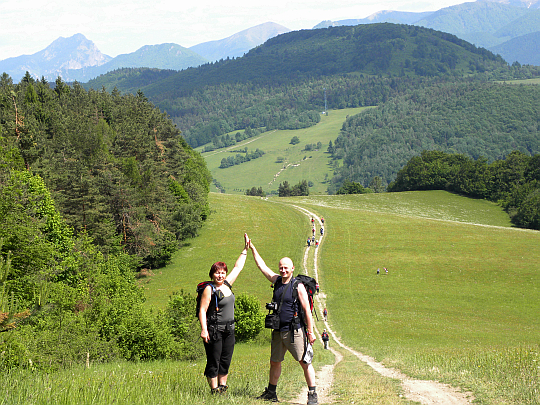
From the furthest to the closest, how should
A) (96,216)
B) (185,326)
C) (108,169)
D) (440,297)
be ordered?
(108,169) → (96,216) → (440,297) → (185,326)

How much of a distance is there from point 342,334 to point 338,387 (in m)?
26.1

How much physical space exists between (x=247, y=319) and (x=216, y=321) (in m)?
25.5

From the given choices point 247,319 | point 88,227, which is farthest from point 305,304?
point 88,227

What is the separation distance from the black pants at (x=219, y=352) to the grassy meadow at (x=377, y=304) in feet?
1.87

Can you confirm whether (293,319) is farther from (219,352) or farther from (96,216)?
(96,216)

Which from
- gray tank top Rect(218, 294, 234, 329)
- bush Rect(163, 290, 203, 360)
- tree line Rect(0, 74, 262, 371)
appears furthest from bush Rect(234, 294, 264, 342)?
gray tank top Rect(218, 294, 234, 329)

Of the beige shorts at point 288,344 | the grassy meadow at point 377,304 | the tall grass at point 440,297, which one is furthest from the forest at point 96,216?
the tall grass at point 440,297

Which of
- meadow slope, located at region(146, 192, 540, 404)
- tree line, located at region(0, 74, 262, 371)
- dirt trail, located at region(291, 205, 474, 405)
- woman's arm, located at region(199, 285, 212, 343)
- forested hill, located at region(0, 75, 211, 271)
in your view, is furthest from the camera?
forested hill, located at region(0, 75, 211, 271)

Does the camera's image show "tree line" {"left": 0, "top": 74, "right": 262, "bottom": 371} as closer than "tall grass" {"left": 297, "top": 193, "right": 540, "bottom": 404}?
No

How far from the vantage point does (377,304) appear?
47.2 m

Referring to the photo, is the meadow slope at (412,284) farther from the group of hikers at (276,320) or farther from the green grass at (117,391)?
the green grass at (117,391)

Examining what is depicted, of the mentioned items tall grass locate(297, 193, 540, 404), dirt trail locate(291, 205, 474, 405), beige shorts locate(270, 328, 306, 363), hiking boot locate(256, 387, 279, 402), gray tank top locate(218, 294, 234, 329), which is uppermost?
gray tank top locate(218, 294, 234, 329)

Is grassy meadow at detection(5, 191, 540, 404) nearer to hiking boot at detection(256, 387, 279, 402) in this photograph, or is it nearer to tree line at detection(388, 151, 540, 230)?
hiking boot at detection(256, 387, 279, 402)

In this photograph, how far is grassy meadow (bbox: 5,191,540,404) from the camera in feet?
33.7
